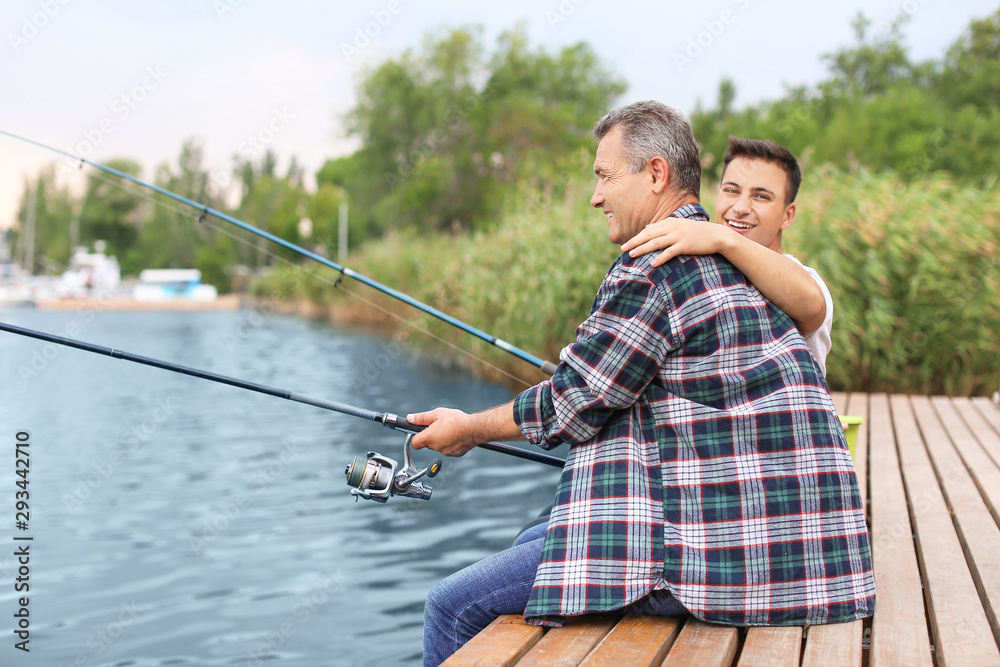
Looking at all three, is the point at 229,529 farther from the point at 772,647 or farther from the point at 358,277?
the point at 772,647

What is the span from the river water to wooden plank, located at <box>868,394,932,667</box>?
6.33 ft

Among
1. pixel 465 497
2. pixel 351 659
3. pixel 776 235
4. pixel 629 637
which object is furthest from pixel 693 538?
pixel 465 497

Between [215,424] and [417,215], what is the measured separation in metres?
32.7

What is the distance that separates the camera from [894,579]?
2496 mm

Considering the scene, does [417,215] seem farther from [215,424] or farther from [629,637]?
[629,637]

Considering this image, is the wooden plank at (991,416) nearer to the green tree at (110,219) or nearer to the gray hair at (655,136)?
the gray hair at (655,136)

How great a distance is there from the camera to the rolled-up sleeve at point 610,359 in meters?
1.87

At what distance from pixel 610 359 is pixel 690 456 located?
0.84 feet

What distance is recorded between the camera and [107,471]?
24.1 feet

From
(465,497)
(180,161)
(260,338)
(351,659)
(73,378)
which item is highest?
(180,161)

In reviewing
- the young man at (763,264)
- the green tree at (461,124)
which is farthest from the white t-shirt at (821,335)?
the green tree at (461,124)

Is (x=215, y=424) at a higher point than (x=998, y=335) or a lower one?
lower

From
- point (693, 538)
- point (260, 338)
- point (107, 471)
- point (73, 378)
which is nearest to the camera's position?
point (693, 538)

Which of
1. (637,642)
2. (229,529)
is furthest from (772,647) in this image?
(229,529)
